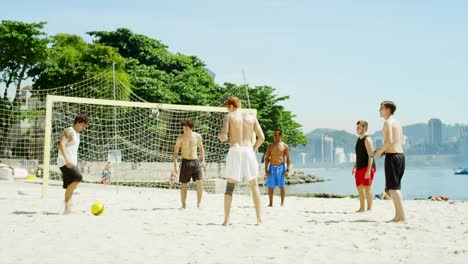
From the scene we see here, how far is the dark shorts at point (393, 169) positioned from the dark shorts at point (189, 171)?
11.3 ft

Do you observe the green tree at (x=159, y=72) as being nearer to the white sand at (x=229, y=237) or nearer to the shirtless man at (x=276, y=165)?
the shirtless man at (x=276, y=165)

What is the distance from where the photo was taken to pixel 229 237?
234 inches

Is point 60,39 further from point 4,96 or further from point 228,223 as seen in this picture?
point 228,223

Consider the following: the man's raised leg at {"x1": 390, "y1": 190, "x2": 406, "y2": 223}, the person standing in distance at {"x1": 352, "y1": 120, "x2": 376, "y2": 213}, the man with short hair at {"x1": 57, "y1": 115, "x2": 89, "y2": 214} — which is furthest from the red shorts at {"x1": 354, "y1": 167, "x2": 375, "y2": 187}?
the man with short hair at {"x1": 57, "y1": 115, "x2": 89, "y2": 214}

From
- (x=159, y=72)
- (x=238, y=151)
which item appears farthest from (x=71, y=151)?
(x=159, y=72)

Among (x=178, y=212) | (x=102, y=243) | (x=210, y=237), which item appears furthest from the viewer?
(x=178, y=212)

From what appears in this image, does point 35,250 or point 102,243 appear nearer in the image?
point 35,250

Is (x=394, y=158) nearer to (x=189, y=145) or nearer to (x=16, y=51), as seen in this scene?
(x=189, y=145)

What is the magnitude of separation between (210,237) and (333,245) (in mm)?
1413

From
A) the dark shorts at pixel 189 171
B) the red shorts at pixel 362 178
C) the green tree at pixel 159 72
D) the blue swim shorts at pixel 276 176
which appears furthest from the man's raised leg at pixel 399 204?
the green tree at pixel 159 72

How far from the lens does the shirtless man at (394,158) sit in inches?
277

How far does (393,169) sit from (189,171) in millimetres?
3689

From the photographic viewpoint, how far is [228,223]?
7152 mm

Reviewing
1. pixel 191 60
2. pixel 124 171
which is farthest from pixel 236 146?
pixel 191 60
